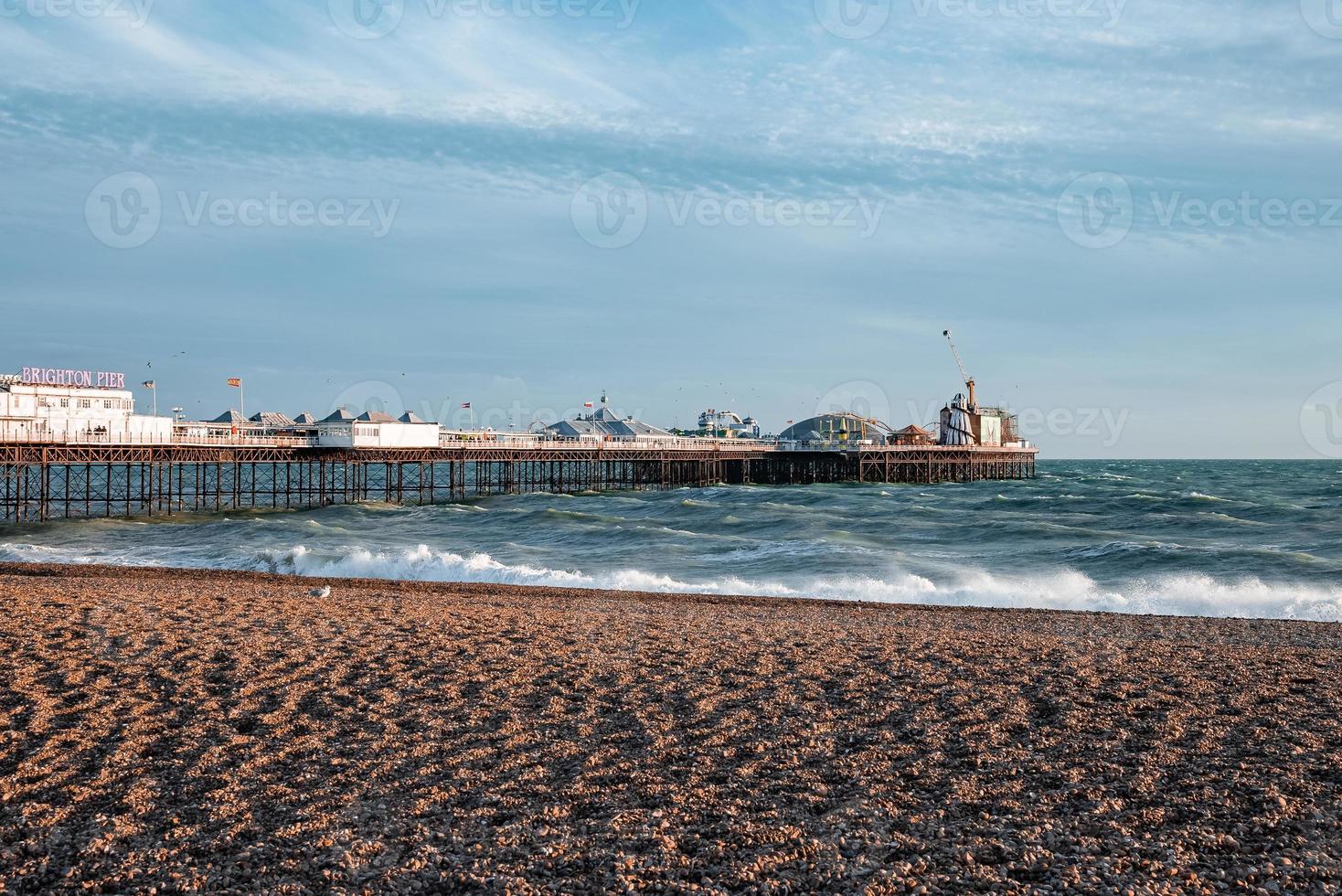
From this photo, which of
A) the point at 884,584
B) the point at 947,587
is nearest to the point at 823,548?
the point at 884,584

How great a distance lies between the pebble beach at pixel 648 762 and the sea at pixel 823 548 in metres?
8.04

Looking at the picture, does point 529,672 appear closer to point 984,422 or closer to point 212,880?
point 212,880

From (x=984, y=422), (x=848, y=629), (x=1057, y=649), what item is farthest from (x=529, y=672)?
(x=984, y=422)

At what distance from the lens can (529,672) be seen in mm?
8734

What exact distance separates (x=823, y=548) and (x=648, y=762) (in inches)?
772

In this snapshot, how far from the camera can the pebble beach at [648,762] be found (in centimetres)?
474

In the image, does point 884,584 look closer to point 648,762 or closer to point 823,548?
point 823,548

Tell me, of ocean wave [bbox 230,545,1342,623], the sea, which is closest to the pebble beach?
ocean wave [bbox 230,545,1342,623]

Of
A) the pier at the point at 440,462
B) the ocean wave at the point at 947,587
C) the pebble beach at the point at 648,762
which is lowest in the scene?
the ocean wave at the point at 947,587

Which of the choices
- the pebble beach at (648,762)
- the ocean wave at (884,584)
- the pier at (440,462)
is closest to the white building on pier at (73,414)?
the pier at (440,462)

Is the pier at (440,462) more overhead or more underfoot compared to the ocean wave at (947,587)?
more overhead

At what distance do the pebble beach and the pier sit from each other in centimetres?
2854

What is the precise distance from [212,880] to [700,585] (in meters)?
15.4

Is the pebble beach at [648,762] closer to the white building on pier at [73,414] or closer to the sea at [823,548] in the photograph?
the sea at [823,548]
